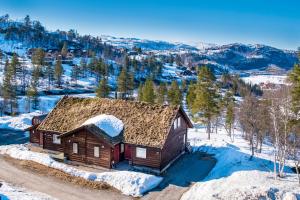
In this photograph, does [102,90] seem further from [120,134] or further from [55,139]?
[120,134]

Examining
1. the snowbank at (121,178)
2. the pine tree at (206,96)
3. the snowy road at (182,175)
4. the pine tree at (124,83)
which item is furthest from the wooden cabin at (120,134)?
the pine tree at (124,83)

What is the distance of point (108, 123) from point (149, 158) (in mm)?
5663

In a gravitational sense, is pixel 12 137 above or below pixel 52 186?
above

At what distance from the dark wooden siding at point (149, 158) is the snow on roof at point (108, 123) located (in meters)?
2.49

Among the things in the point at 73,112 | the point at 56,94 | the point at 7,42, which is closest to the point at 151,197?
the point at 73,112

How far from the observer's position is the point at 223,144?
40969 millimetres

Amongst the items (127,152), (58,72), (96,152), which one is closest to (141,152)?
(127,152)

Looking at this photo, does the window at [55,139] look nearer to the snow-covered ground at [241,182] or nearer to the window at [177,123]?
the window at [177,123]

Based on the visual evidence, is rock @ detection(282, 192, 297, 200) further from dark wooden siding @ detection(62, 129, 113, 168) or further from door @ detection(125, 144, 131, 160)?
dark wooden siding @ detection(62, 129, 113, 168)

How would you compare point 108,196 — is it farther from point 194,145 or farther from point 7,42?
point 7,42

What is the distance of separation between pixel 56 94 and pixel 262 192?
8706 centimetres

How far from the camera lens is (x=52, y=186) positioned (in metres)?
27.1

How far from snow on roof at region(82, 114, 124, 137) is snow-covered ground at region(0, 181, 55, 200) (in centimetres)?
905

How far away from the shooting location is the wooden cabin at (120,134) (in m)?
31.2
